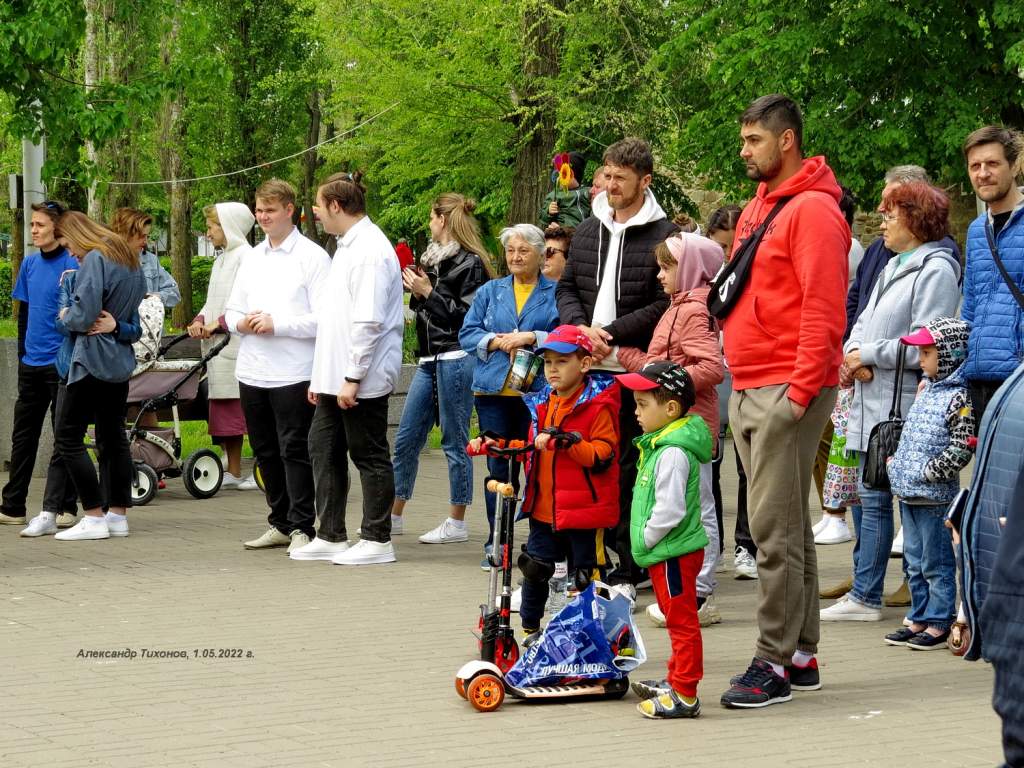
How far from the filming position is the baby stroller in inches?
453

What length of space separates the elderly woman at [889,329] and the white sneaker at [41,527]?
5201 millimetres

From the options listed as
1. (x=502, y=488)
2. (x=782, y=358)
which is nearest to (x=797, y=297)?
(x=782, y=358)

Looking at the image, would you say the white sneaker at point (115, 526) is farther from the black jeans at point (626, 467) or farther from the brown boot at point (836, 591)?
the brown boot at point (836, 591)

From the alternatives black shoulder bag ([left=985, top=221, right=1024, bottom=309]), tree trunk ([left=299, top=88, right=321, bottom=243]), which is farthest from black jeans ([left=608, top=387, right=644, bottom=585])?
tree trunk ([left=299, top=88, right=321, bottom=243])

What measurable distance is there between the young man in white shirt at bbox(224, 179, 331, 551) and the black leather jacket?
735 millimetres

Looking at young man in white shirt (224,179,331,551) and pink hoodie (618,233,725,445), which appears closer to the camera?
pink hoodie (618,233,725,445)

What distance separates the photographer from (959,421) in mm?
6672

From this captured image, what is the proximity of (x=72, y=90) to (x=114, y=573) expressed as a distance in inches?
181

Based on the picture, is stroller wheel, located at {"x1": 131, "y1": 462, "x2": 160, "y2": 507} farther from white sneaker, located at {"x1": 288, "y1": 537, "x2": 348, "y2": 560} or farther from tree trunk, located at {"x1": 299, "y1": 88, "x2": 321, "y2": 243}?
tree trunk, located at {"x1": 299, "y1": 88, "x2": 321, "y2": 243}

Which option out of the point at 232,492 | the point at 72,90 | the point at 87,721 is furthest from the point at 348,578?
the point at 72,90

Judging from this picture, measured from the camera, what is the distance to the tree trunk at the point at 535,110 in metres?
20.4

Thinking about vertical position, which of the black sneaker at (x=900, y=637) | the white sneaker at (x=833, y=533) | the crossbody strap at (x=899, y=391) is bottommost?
the black sneaker at (x=900, y=637)

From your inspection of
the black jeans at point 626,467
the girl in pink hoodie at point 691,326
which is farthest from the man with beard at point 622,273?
the girl in pink hoodie at point 691,326

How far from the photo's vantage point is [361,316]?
868 centimetres
